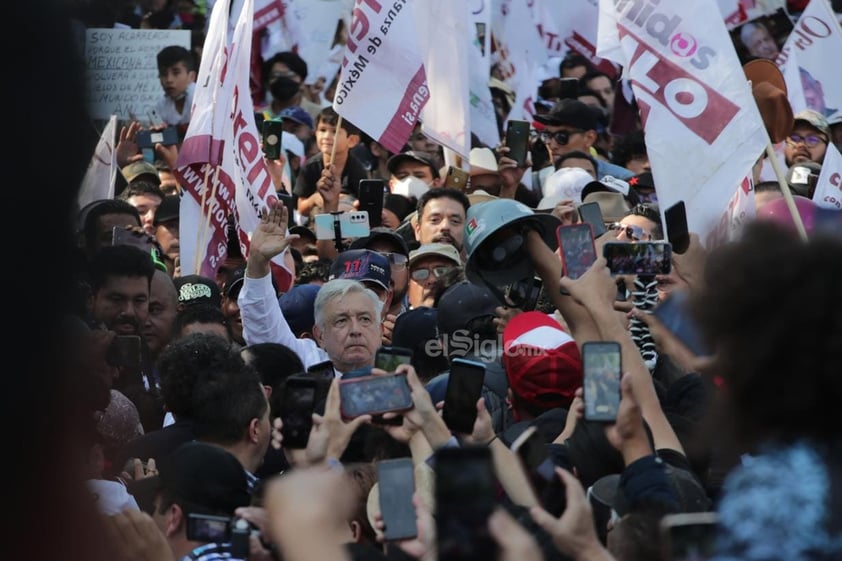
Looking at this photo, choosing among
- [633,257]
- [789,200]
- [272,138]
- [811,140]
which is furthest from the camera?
[811,140]

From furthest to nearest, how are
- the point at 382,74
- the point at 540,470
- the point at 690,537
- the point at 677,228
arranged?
the point at 382,74 → the point at 677,228 → the point at 540,470 → the point at 690,537

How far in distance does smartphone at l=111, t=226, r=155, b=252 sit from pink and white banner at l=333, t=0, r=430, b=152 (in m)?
1.95

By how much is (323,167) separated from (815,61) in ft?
13.2

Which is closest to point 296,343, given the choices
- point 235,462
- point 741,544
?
point 235,462

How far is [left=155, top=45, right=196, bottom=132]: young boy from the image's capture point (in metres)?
11.5

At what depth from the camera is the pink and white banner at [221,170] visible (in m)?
7.79

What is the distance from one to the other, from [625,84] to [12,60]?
470 inches

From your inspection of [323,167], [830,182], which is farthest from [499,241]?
[323,167]

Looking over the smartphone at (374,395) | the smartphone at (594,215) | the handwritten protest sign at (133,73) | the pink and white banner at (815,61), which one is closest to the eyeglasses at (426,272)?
the smartphone at (594,215)

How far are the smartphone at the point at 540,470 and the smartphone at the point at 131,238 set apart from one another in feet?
14.6

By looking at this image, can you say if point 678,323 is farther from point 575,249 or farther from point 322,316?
point 322,316

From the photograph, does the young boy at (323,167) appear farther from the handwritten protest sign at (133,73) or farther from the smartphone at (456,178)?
the handwritten protest sign at (133,73)

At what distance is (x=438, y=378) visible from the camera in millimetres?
5141

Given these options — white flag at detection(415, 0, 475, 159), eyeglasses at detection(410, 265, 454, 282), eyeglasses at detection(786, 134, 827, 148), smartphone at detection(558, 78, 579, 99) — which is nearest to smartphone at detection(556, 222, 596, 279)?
eyeglasses at detection(410, 265, 454, 282)
